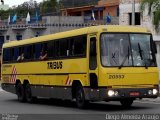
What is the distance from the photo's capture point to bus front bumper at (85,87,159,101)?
20.2 metres

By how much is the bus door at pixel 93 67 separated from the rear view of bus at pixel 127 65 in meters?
0.30

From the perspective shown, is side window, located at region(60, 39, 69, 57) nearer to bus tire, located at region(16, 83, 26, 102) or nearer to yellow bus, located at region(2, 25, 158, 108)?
yellow bus, located at region(2, 25, 158, 108)

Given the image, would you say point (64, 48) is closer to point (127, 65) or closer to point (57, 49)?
point (57, 49)

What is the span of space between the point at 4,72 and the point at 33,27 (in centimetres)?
3629

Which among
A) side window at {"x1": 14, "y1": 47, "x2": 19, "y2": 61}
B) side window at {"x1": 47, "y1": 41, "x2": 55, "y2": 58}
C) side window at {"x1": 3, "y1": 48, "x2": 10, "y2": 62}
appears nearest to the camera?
side window at {"x1": 47, "y1": 41, "x2": 55, "y2": 58}

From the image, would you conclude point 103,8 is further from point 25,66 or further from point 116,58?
point 116,58

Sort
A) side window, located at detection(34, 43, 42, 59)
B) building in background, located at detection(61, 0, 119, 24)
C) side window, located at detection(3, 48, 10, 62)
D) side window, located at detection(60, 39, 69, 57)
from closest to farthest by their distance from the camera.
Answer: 1. side window, located at detection(60, 39, 69, 57)
2. side window, located at detection(34, 43, 42, 59)
3. side window, located at detection(3, 48, 10, 62)
4. building in background, located at detection(61, 0, 119, 24)

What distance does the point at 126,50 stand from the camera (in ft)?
67.7

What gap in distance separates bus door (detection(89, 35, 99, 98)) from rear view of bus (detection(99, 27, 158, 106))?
11.8 inches

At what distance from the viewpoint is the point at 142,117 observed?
17516mm

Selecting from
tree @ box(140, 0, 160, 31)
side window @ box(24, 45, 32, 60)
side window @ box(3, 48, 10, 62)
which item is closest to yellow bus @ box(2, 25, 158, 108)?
side window @ box(24, 45, 32, 60)

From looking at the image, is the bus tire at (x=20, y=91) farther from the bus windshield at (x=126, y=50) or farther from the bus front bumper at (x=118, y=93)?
the bus windshield at (x=126, y=50)

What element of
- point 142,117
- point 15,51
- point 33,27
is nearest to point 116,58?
point 142,117

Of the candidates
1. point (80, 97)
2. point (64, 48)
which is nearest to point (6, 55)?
point (64, 48)
